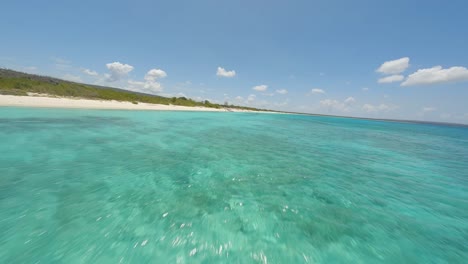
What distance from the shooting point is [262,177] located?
295 inches

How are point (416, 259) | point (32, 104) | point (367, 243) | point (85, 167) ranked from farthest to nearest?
point (32, 104), point (85, 167), point (367, 243), point (416, 259)

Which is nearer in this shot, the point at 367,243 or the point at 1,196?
the point at 367,243

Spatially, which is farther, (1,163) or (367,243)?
(1,163)

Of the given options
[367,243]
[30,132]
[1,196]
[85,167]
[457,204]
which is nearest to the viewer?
[367,243]

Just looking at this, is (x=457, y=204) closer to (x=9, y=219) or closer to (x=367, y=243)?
(x=367, y=243)

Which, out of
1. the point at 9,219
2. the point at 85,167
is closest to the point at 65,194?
the point at 9,219

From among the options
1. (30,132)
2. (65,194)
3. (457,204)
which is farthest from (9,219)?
(457,204)

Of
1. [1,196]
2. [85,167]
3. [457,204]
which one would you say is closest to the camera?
[1,196]

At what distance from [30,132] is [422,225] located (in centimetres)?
1931

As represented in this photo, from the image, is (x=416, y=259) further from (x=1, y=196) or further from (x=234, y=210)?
(x=1, y=196)

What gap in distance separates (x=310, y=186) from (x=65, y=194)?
7600mm

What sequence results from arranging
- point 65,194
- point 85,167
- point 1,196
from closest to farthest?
point 1,196 < point 65,194 < point 85,167

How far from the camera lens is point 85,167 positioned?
7188mm

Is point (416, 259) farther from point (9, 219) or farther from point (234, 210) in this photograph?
point (9, 219)
